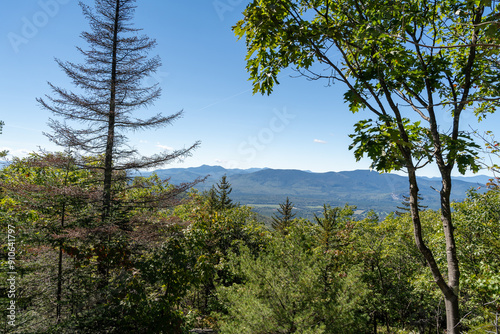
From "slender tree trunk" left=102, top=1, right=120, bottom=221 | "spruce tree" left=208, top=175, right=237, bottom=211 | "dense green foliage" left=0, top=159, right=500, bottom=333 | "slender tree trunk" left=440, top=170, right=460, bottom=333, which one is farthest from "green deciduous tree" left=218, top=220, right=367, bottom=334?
"spruce tree" left=208, top=175, right=237, bottom=211

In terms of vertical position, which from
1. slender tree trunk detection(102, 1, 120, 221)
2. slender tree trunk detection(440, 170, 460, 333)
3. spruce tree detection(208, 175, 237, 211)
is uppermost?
slender tree trunk detection(102, 1, 120, 221)

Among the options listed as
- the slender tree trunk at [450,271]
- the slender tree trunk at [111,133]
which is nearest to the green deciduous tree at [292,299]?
the slender tree trunk at [450,271]

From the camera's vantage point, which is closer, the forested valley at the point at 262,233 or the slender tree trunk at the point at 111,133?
the forested valley at the point at 262,233

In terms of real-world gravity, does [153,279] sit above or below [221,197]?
above

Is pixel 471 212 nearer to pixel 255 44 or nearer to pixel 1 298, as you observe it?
pixel 255 44

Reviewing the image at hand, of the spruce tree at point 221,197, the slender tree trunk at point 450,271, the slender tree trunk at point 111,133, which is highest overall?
the slender tree trunk at point 111,133

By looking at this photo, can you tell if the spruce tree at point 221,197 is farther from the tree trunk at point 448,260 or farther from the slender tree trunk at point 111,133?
the tree trunk at point 448,260

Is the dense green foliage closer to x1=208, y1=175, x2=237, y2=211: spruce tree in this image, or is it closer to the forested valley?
the forested valley

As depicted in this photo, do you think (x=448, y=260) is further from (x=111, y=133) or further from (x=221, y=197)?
(x=221, y=197)

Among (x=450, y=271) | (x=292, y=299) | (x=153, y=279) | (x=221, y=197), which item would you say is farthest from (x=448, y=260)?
(x=221, y=197)

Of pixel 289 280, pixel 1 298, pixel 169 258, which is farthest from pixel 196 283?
pixel 1 298

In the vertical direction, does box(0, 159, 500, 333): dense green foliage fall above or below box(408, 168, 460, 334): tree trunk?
below

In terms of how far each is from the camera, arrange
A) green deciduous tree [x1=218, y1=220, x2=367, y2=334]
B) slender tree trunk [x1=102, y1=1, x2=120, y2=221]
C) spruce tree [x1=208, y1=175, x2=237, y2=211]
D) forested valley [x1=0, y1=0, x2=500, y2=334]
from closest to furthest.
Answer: forested valley [x1=0, y1=0, x2=500, y2=334] → green deciduous tree [x1=218, y1=220, x2=367, y2=334] → slender tree trunk [x1=102, y1=1, x2=120, y2=221] → spruce tree [x1=208, y1=175, x2=237, y2=211]

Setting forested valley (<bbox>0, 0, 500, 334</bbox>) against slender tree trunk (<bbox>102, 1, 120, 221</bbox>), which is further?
slender tree trunk (<bbox>102, 1, 120, 221</bbox>)
